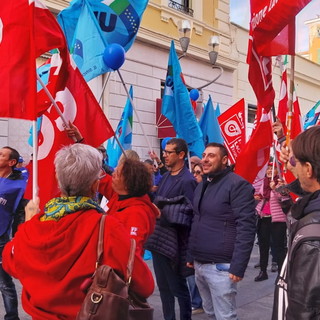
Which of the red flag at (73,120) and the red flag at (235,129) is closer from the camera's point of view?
the red flag at (73,120)

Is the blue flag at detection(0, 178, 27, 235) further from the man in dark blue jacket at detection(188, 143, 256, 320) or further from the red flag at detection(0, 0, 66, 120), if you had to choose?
the man in dark blue jacket at detection(188, 143, 256, 320)

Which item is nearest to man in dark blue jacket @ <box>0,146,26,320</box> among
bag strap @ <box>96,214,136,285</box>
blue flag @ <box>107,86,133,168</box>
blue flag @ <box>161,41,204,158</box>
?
bag strap @ <box>96,214,136,285</box>

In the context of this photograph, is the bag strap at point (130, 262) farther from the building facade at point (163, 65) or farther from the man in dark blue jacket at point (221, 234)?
the building facade at point (163, 65)

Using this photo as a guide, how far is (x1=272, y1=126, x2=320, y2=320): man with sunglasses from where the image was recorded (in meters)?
1.71

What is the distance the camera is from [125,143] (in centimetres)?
820

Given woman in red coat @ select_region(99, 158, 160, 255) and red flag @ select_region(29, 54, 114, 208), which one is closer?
woman in red coat @ select_region(99, 158, 160, 255)

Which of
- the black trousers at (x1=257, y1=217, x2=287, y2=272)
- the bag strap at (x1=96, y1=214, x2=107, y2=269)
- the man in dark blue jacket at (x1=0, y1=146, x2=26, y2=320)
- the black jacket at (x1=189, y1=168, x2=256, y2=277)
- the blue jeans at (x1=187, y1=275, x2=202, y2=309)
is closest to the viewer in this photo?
the bag strap at (x1=96, y1=214, x2=107, y2=269)

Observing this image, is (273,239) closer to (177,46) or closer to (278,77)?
(177,46)

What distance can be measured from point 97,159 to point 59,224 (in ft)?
1.28

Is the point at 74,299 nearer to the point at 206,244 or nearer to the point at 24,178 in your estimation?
the point at 206,244

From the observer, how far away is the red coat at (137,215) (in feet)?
9.90

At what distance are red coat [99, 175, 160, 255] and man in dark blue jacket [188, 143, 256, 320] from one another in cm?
57

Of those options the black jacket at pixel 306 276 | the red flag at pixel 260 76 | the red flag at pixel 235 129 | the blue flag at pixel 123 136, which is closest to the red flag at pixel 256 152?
the red flag at pixel 260 76

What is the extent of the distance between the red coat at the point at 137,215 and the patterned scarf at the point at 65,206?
782mm
